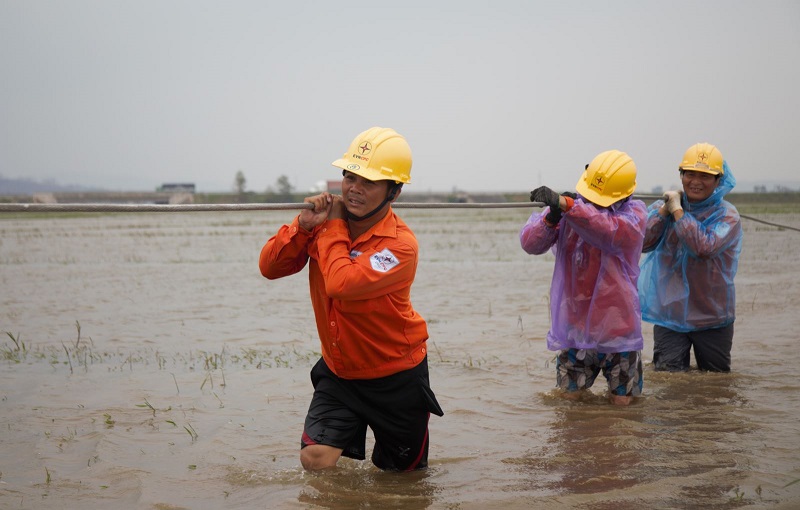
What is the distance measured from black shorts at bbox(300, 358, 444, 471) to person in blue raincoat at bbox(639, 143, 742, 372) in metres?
2.96

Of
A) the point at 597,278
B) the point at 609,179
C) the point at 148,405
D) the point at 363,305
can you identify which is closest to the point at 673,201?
the point at 609,179

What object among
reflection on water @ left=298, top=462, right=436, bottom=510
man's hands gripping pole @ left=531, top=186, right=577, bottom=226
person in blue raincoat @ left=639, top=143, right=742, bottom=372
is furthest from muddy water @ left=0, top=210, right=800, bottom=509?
man's hands gripping pole @ left=531, top=186, right=577, bottom=226

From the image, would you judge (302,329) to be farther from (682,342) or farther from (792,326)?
(792,326)

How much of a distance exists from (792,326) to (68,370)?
7.27 metres

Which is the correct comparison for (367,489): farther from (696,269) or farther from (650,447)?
(696,269)

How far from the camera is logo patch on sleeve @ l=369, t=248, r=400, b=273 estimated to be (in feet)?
13.1

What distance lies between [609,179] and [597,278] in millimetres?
663

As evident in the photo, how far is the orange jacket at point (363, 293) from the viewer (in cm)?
401

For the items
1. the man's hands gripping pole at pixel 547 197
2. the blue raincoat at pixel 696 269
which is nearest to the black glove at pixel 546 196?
the man's hands gripping pole at pixel 547 197

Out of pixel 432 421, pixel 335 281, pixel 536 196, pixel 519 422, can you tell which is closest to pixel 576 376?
pixel 519 422

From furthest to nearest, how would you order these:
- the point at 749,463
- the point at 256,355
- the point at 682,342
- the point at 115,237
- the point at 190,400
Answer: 1. the point at 115,237
2. the point at 256,355
3. the point at 682,342
4. the point at 190,400
5. the point at 749,463

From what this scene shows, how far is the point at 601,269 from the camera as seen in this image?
18.7 ft

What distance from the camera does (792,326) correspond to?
9.16m

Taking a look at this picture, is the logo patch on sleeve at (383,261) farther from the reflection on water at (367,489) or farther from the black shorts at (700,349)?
the black shorts at (700,349)
